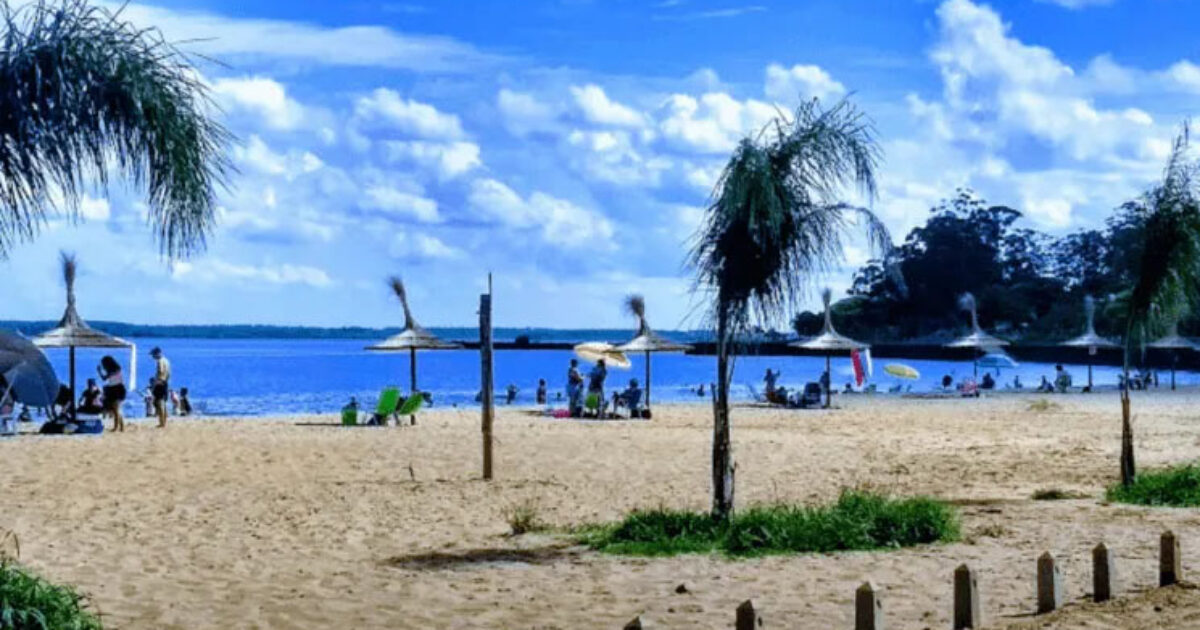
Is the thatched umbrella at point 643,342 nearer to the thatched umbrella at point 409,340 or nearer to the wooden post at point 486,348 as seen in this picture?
the thatched umbrella at point 409,340

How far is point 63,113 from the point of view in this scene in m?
6.49

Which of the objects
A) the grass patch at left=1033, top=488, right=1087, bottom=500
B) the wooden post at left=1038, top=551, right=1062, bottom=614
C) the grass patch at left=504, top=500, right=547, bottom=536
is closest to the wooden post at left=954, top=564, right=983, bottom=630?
the wooden post at left=1038, top=551, right=1062, bottom=614

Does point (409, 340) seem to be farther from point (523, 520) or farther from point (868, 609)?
point (868, 609)

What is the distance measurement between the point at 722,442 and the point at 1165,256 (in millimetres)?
6247

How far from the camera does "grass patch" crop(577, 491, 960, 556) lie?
11281mm

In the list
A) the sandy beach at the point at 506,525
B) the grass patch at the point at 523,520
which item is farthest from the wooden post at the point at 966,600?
the grass patch at the point at 523,520

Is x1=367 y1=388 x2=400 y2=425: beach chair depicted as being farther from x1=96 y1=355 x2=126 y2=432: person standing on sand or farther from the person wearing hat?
x1=96 y1=355 x2=126 y2=432: person standing on sand

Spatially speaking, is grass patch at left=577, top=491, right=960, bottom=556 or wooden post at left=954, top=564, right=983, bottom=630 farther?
grass patch at left=577, top=491, right=960, bottom=556

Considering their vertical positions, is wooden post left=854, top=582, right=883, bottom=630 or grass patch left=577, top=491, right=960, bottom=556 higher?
wooden post left=854, top=582, right=883, bottom=630

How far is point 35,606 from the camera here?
7234 mm

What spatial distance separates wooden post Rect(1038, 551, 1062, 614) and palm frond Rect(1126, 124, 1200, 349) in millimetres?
7803

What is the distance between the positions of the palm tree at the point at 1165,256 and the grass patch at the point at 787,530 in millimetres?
4101

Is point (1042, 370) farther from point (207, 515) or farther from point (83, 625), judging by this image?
point (83, 625)

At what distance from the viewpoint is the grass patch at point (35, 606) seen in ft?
23.0
